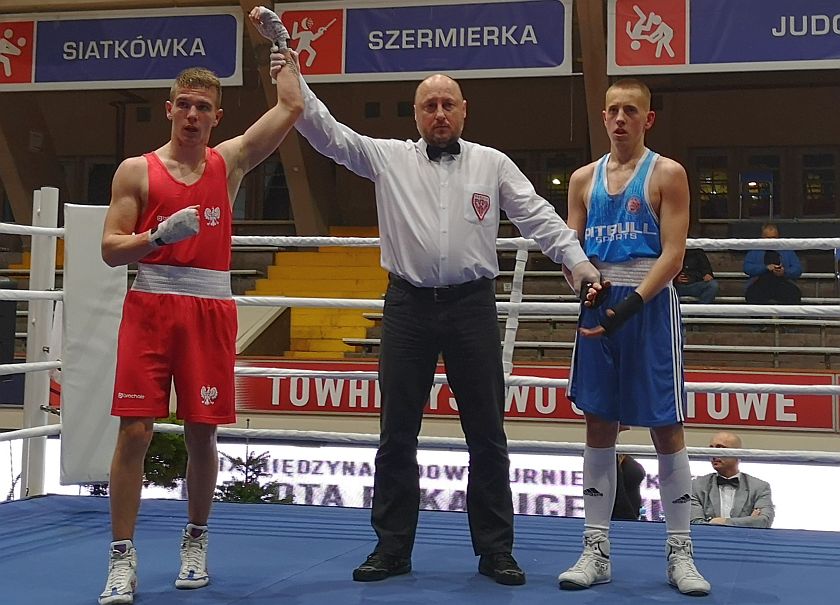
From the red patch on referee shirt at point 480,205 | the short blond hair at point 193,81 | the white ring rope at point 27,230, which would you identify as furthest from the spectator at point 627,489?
the white ring rope at point 27,230

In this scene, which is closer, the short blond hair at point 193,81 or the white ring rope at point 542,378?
the short blond hair at point 193,81

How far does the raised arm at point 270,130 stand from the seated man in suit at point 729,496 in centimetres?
197

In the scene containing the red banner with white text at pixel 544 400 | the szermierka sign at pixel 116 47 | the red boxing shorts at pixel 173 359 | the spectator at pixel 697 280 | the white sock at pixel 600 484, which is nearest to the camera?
the red boxing shorts at pixel 173 359

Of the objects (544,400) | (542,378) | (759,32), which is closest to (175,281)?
(542,378)

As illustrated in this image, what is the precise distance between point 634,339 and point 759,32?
546 cm

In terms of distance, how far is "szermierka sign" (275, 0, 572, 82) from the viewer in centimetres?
722

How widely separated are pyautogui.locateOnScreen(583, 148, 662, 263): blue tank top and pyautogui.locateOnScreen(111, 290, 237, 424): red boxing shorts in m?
0.94

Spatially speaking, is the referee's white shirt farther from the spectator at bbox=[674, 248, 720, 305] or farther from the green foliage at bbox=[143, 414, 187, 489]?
the spectator at bbox=[674, 248, 720, 305]

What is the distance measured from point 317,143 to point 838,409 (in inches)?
182

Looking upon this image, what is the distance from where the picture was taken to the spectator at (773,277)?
6863 mm

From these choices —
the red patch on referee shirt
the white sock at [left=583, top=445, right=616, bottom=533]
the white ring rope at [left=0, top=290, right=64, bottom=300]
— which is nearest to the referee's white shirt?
the red patch on referee shirt

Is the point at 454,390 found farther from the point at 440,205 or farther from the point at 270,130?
the point at 270,130

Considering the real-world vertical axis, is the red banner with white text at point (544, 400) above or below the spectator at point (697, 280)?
below

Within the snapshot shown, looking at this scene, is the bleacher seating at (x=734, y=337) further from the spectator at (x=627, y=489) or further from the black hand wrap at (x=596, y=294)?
the black hand wrap at (x=596, y=294)
